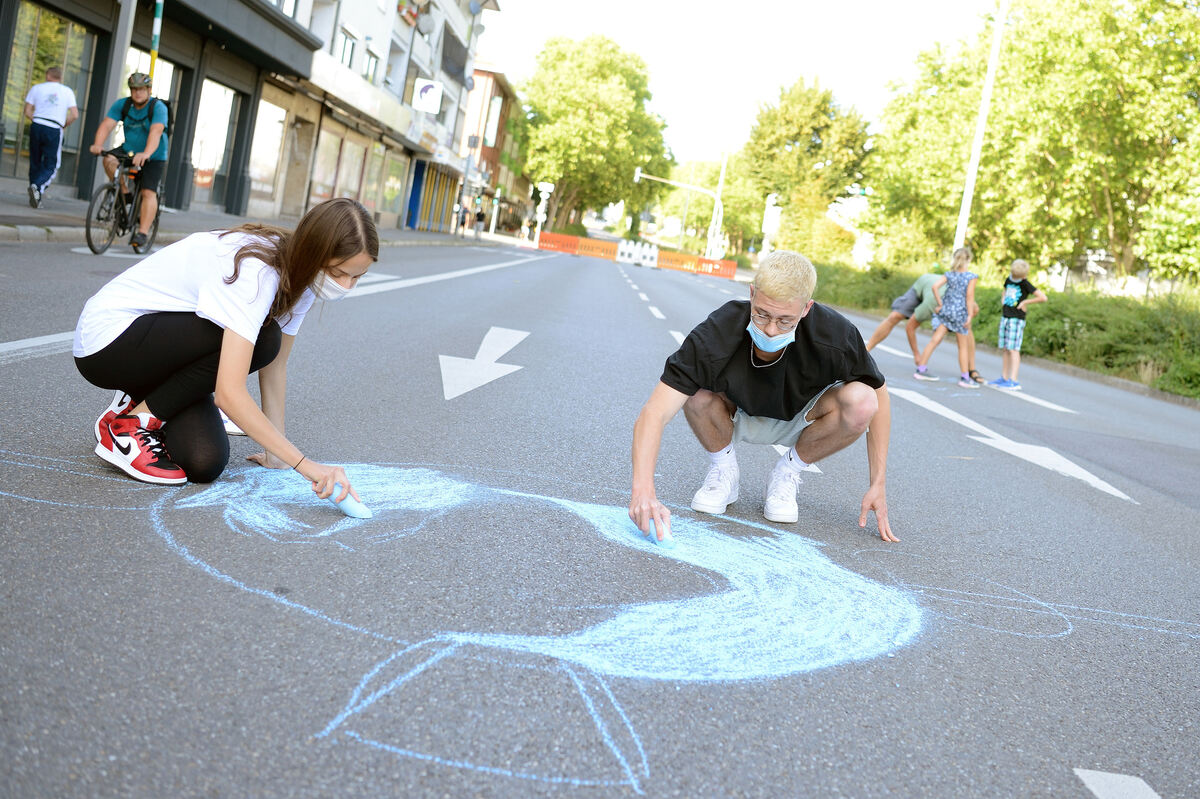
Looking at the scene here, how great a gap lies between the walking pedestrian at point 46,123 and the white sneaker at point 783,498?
514 inches

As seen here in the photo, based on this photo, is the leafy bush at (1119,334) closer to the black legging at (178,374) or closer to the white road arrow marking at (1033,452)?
the white road arrow marking at (1033,452)

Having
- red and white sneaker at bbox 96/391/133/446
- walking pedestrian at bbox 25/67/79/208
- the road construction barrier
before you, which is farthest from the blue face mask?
the road construction barrier

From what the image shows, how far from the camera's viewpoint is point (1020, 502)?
20.9ft

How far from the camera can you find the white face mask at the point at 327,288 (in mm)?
3654

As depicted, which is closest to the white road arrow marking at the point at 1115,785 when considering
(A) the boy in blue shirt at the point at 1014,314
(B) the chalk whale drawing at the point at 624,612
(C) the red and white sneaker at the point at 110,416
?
(B) the chalk whale drawing at the point at 624,612

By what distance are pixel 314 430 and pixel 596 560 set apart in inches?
80.5

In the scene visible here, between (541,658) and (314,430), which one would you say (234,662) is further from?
(314,430)

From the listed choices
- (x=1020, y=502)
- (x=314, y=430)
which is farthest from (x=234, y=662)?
(x=1020, y=502)

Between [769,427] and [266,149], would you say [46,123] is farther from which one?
[266,149]

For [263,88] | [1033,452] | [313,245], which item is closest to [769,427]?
[313,245]

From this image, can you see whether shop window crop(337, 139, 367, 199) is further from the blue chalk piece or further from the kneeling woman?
the blue chalk piece

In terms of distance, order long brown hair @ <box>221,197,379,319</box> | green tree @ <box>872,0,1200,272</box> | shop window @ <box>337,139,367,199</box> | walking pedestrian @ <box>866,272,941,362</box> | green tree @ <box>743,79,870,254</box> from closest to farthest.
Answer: long brown hair @ <box>221,197,379,319</box> → walking pedestrian @ <box>866,272,941,362</box> → green tree @ <box>872,0,1200,272</box> → shop window @ <box>337,139,367,199</box> → green tree @ <box>743,79,870,254</box>

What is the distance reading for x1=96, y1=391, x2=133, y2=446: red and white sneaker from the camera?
155 inches

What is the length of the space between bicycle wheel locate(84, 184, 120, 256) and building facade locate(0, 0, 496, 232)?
109 centimetres
